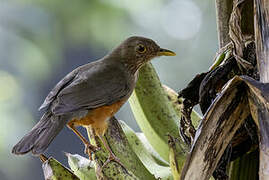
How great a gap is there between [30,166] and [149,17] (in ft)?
9.41

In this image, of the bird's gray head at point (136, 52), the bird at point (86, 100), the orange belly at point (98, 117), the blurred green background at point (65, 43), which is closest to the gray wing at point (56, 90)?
the bird at point (86, 100)

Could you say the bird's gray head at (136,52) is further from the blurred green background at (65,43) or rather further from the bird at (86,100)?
the blurred green background at (65,43)

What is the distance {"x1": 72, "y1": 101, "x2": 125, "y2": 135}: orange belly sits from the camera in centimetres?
139

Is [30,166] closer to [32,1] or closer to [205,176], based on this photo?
[32,1]

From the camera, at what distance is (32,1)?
18.5ft

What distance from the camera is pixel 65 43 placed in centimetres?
644

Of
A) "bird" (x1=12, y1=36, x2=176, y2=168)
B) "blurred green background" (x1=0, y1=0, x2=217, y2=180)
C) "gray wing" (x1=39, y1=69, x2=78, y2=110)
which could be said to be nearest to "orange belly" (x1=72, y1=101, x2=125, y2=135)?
"bird" (x1=12, y1=36, x2=176, y2=168)

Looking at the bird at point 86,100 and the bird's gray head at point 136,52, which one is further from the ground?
the bird's gray head at point 136,52

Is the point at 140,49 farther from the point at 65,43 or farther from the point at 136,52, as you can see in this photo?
the point at 65,43

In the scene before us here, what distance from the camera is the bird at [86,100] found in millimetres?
1359

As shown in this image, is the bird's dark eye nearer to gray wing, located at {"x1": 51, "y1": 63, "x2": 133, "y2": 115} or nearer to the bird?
the bird

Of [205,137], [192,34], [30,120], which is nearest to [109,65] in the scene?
[205,137]

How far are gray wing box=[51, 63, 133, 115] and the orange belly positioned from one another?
0.9 inches

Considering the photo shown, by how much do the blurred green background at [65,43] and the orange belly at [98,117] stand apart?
2.86 metres
